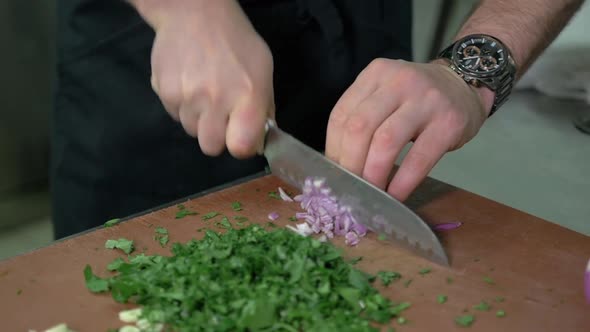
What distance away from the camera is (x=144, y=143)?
4.17 ft

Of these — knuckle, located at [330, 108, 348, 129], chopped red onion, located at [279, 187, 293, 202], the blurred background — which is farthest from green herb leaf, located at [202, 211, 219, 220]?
the blurred background

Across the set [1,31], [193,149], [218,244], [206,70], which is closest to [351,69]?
[193,149]

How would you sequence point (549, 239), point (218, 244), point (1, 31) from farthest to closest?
point (1, 31) < point (549, 239) < point (218, 244)

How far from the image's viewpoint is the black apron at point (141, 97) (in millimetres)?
1221

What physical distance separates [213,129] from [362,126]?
21 centimetres

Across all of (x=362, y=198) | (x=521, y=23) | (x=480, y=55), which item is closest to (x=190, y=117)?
(x=362, y=198)

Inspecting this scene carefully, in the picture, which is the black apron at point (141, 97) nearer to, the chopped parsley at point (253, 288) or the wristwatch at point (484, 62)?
the wristwatch at point (484, 62)

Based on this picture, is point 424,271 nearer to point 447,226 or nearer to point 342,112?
point 447,226

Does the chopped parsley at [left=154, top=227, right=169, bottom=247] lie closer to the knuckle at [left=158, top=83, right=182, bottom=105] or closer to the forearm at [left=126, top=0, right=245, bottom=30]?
the knuckle at [left=158, top=83, right=182, bottom=105]

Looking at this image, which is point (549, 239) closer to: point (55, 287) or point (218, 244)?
point (218, 244)

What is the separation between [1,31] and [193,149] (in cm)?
68

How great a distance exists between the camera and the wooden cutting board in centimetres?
81

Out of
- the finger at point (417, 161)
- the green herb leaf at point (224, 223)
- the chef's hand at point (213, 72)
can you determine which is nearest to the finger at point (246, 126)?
the chef's hand at point (213, 72)

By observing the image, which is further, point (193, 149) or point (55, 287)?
point (193, 149)
